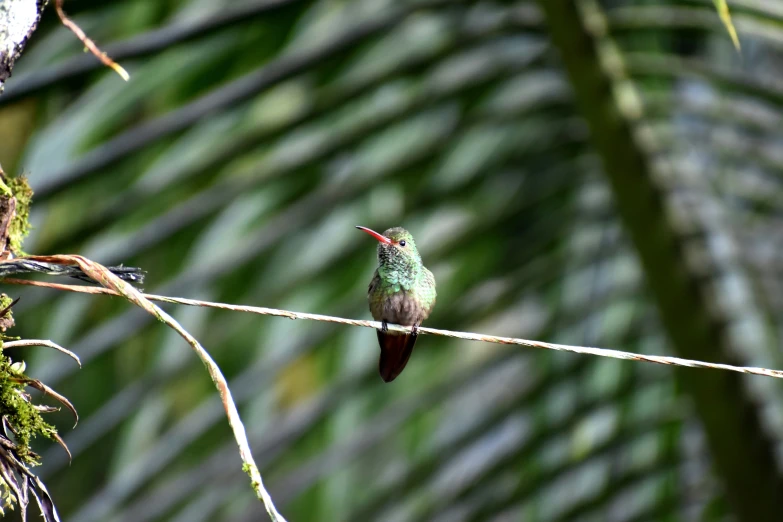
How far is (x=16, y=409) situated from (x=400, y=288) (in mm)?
705

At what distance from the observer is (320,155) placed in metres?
2.45

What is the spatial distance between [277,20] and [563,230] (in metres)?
1.20

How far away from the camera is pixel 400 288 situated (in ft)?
5.52

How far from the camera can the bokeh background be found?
2.20 m

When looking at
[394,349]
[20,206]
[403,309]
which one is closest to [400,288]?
[403,309]

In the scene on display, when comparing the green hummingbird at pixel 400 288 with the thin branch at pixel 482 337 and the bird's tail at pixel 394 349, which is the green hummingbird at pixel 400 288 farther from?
the thin branch at pixel 482 337

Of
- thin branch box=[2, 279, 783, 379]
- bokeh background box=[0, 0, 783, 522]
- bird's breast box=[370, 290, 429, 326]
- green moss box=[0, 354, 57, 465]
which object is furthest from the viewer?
bokeh background box=[0, 0, 783, 522]

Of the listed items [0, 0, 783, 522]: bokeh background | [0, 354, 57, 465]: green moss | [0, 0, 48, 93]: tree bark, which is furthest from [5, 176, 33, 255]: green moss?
[0, 0, 783, 522]: bokeh background

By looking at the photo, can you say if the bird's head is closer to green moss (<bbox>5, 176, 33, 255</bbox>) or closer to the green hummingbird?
the green hummingbird

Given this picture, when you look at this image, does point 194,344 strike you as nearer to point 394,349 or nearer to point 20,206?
point 20,206

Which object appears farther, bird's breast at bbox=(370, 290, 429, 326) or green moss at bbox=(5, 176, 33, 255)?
bird's breast at bbox=(370, 290, 429, 326)

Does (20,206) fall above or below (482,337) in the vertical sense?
above

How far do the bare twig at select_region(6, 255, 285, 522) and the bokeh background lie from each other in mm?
849

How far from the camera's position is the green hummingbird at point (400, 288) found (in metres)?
1.59
